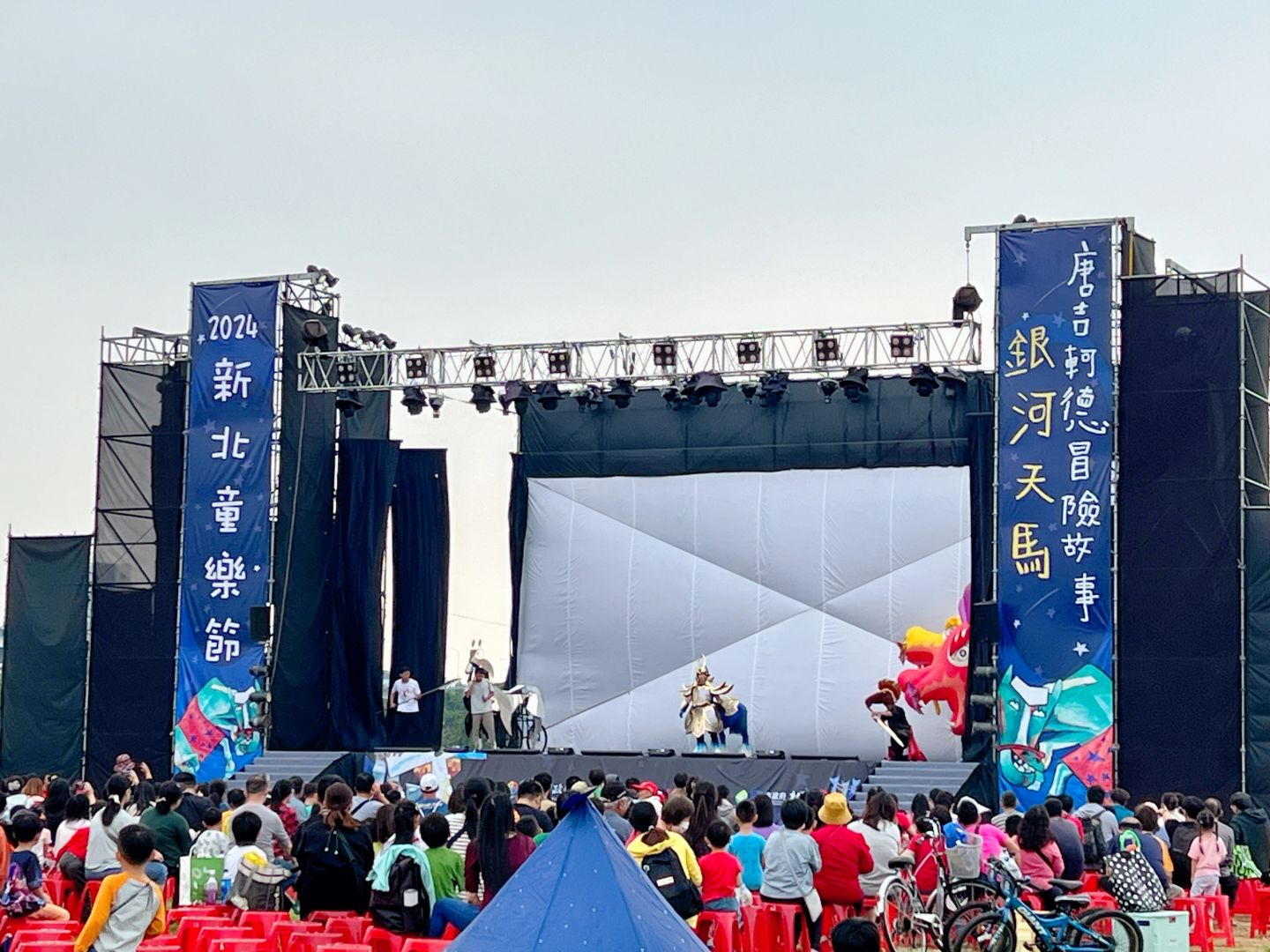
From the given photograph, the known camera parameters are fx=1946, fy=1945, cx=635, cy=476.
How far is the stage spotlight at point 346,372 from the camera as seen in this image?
20.1 metres

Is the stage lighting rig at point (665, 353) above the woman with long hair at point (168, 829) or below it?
above

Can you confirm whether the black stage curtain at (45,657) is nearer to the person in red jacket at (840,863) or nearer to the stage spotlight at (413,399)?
the stage spotlight at (413,399)

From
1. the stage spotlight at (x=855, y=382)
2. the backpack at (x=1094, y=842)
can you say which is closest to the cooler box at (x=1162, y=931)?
the backpack at (x=1094, y=842)

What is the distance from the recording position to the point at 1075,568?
658 inches

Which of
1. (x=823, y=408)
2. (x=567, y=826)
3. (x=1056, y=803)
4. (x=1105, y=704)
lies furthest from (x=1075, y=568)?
(x=567, y=826)

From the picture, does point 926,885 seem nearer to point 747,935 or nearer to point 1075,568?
point 747,935

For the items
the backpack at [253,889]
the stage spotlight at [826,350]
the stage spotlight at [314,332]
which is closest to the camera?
the backpack at [253,889]

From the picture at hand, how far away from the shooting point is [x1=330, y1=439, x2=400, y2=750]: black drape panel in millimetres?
20547

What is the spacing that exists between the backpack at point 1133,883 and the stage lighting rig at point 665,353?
34.2ft

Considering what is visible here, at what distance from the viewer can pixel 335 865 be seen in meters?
7.34

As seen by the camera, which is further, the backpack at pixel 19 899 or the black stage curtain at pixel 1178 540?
the black stage curtain at pixel 1178 540

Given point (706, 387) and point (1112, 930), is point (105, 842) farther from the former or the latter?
point (706, 387)

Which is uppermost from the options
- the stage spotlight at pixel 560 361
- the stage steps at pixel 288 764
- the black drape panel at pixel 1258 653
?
the stage spotlight at pixel 560 361

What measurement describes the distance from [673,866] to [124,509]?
14.0 m
